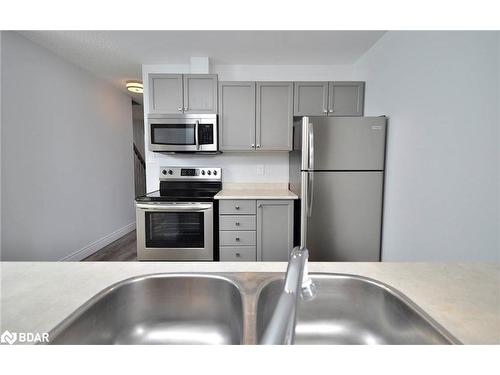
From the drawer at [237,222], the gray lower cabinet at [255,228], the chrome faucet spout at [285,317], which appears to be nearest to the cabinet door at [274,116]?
the gray lower cabinet at [255,228]

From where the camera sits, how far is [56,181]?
2.66m

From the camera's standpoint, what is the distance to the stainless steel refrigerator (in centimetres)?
217

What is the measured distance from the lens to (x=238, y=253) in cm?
250

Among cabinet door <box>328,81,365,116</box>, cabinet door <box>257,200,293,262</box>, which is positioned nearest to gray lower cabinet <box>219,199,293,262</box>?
cabinet door <box>257,200,293,262</box>

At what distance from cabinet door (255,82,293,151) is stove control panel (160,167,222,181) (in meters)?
0.66

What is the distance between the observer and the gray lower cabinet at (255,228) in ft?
8.11

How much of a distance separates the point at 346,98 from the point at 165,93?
204 centimetres

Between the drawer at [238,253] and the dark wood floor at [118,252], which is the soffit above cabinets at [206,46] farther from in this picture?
the dark wood floor at [118,252]

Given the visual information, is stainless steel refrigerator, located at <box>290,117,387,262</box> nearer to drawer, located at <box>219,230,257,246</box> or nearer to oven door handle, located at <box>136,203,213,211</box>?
drawer, located at <box>219,230,257,246</box>

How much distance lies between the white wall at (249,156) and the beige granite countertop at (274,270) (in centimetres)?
223

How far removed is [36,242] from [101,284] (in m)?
2.39

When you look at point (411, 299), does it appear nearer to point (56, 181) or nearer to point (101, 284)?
point (101, 284)
